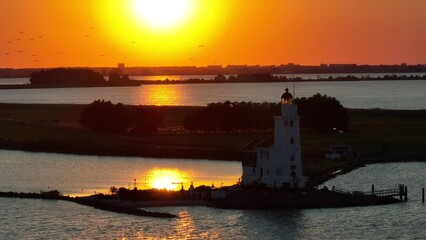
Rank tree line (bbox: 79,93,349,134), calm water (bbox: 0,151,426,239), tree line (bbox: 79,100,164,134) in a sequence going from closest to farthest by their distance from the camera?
calm water (bbox: 0,151,426,239) → tree line (bbox: 79,93,349,134) → tree line (bbox: 79,100,164,134)

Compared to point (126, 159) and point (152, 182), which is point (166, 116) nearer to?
point (126, 159)

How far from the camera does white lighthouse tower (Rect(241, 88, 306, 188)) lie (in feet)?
216

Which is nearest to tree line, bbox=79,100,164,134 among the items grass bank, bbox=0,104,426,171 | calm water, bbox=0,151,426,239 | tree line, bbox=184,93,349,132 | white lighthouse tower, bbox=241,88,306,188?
grass bank, bbox=0,104,426,171

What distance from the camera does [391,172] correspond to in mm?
80750

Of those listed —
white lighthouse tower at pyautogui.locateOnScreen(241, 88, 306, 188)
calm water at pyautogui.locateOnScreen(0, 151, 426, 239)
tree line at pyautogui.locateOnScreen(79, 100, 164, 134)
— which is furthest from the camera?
tree line at pyautogui.locateOnScreen(79, 100, 164, 134)

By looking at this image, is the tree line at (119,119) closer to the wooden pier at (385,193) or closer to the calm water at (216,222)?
the calm water at (216,222)

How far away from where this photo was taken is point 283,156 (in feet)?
216

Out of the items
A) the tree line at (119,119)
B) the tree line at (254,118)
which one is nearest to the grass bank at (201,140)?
the tree line at (254,118)

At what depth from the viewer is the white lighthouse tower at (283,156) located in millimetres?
65812

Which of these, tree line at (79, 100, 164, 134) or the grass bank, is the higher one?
tree line at (79, 100, 164, 134)

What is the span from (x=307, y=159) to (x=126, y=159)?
16.7m

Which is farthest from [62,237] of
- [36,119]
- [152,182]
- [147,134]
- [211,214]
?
[36,119]

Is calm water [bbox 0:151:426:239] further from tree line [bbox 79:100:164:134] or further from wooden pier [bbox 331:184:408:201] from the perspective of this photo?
tree line [bbox 79:100:164:134]

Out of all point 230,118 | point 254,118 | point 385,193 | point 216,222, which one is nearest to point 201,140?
point 230,118
